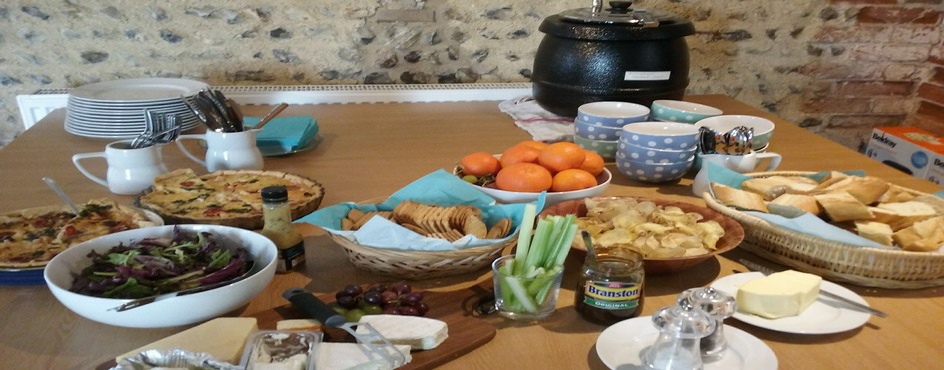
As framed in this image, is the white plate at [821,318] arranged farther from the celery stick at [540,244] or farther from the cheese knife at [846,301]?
the celery stick at [540,244]

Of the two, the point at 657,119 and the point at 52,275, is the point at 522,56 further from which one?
the point at 52,275

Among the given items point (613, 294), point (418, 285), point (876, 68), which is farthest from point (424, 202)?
point (876, 68)

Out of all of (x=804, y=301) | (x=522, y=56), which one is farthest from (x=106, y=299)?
(x=522, y=56)

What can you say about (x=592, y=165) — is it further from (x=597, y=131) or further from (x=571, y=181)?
(x=597, y=131)

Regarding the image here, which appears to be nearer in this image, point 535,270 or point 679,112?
point 535,270

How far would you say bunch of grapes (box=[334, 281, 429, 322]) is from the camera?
Answer: 921 mm

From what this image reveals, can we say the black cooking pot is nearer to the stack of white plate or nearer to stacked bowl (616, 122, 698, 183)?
stacked bowl (616, 122, 698, 183)

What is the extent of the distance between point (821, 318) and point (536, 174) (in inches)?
20.0

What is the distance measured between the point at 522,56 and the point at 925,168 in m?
1.29

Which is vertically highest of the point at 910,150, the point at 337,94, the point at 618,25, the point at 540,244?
the point at 618,25

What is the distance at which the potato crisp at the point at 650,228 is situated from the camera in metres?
1.06

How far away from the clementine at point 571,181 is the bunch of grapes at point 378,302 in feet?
1.38

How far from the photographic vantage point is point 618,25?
1.80 meters

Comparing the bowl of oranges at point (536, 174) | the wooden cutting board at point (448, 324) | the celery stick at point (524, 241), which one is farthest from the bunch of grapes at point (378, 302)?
the bowl of oranges at point (536, 174)
